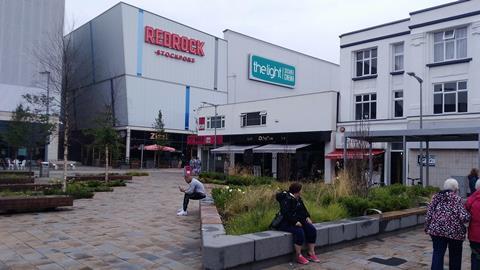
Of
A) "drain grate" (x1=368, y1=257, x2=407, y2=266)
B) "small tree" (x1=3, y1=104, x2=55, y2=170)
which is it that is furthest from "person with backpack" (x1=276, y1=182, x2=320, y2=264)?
"small tree" (x1=3, y1=104, x2=55, y2=170)

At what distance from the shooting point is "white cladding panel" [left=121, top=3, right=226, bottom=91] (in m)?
49.4

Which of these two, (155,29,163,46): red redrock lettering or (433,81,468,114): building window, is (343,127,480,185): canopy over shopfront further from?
(155,29,163,46): red redrock lettering

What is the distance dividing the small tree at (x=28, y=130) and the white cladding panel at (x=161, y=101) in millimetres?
19406

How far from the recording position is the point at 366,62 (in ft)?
103

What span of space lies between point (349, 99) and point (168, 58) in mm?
26790

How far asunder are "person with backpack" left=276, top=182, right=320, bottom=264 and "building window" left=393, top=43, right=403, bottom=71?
80.8 ft

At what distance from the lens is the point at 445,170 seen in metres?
25.3

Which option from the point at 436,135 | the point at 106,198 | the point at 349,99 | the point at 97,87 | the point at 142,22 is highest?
the point at 142,22

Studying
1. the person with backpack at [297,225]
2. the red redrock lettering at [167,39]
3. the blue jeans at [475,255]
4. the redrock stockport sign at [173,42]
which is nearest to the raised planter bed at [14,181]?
the person with backpack at [297,225]

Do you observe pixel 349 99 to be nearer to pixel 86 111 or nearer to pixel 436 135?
pixel 436 135

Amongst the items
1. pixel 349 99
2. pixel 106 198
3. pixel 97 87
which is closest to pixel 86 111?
pixel 97 87

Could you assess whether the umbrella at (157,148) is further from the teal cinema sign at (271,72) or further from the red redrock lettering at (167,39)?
the teal cinema sign at (271,72)

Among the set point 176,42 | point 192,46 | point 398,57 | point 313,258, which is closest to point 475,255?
point 313,258

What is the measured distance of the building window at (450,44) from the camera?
1014 inches
